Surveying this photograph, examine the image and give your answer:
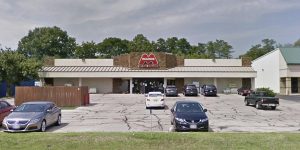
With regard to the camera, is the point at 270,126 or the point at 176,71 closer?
the point at 270,126

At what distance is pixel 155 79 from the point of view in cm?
5703

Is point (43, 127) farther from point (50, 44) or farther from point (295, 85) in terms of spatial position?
point (50, 44)

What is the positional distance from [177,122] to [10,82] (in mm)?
39474

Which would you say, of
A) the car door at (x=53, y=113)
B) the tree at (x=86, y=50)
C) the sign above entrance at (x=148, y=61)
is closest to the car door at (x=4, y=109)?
the car door at (x=53, y=113)

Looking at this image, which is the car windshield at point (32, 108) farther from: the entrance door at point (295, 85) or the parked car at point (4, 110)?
the entrance door at point (295, 85)

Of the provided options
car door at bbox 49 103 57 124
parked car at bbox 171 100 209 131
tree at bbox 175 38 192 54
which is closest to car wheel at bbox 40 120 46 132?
car door at bbox 49 103 57 124

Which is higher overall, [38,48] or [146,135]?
[38,48]

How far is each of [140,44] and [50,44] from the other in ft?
87.4

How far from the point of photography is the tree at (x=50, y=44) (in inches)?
4050

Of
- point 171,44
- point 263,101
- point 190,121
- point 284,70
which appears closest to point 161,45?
point 171,44

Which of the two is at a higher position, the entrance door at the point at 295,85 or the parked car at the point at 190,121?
the entrance door at the point at 295,85

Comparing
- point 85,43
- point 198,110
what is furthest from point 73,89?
point 85,43

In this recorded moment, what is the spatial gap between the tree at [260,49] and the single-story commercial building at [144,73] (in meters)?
48.4

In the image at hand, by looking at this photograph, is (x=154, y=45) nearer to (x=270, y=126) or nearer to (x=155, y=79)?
(x=155, y=79)
